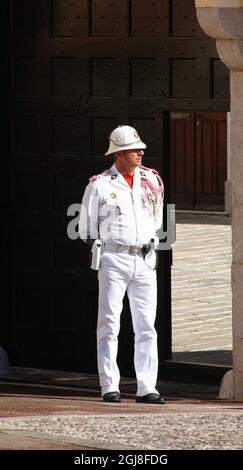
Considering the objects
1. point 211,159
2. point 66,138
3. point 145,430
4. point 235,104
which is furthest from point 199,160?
point 145,430

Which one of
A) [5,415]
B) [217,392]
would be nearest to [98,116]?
[217,392]

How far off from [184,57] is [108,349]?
9.48 feet

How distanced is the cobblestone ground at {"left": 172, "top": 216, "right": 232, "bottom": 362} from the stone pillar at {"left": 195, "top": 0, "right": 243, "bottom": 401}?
2442mm

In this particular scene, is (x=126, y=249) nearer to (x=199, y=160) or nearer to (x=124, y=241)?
(x=124, y=241)

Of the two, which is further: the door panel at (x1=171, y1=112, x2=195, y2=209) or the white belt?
the door panel at (x1=171, y1=112, x2=195, y2=209)

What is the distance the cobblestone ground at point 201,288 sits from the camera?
1644cm

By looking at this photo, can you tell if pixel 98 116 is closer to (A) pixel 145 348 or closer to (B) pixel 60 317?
(B) pixel 60 317

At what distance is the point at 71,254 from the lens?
1485cm

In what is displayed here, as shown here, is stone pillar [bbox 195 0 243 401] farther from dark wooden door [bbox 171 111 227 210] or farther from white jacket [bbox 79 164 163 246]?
A: dark wooden door [bbox 171 111 227 210]

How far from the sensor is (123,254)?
39.1ft

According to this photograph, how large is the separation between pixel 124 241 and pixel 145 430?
7.34 feet

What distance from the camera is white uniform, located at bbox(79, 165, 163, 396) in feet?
39.1

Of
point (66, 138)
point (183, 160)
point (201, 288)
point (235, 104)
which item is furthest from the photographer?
point (183, 160)

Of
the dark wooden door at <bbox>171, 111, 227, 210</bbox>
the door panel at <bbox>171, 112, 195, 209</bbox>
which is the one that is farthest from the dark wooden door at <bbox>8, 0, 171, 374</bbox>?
the door panel at <bbox>171, 112, 195, 209</bbox>
